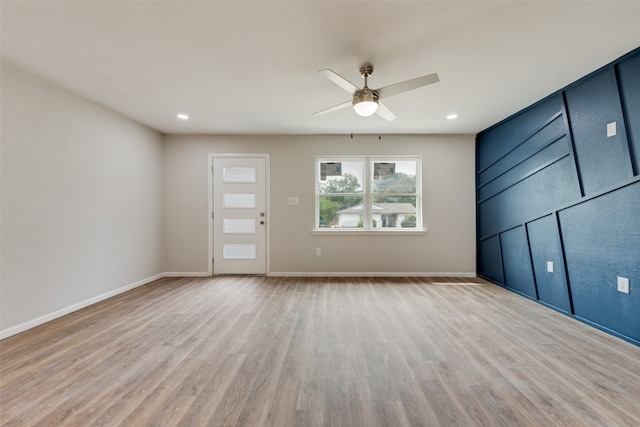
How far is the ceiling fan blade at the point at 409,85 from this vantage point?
191cm

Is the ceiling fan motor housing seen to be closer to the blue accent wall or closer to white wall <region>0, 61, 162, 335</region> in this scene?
the blue accent wall

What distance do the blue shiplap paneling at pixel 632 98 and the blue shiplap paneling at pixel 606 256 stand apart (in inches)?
13.1

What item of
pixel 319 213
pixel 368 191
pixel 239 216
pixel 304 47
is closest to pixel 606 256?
pixel 368 191

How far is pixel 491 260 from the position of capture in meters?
4.03

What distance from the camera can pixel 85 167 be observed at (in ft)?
9.82

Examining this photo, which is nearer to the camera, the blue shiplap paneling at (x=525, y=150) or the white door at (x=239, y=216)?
the blue shiplap paneling at (x=525, y=150)

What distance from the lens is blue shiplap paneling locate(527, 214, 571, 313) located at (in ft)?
9.12

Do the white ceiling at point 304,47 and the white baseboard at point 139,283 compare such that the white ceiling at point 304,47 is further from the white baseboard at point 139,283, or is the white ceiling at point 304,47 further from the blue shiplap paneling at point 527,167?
the white baseboard at point 139,283

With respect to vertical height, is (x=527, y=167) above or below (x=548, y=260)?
above

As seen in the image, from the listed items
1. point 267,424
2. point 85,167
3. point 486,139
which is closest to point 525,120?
point 486,139

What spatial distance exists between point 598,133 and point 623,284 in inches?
54.2

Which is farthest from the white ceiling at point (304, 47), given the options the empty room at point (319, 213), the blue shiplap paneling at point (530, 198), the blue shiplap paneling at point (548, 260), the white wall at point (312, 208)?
the blue shiplap paneling at point (548, 260)

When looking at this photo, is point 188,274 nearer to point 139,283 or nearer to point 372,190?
point 139,283

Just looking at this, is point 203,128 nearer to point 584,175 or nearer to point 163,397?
point 163,397
